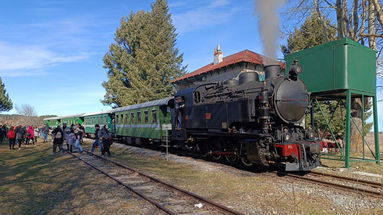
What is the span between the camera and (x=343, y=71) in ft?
33.1

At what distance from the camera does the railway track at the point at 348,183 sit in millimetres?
6500

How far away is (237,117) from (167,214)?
15.8 ft

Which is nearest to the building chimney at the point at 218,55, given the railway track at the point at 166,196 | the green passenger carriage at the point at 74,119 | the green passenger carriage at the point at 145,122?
the green passenger carriage at the point at 145,122

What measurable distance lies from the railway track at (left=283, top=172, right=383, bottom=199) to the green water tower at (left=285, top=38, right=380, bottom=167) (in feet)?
6.41

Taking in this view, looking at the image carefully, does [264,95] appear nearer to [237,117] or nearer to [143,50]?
[237,117]

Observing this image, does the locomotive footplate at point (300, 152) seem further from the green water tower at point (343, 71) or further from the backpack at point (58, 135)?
the backpack at point (58, 135)

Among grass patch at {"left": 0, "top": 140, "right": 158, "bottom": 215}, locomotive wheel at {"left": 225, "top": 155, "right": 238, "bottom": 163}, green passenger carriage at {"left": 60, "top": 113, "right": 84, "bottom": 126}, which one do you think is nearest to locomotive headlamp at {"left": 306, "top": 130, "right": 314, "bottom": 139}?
locomotive wheel at {"left": 225, "top": 155, "right": 238, "bottom": 163}

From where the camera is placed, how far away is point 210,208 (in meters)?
5.58

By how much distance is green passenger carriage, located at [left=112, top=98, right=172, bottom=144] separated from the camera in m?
15.4

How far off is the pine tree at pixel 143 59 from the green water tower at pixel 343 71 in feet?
83.4

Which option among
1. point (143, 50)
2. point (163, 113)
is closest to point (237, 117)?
point (163, 113)

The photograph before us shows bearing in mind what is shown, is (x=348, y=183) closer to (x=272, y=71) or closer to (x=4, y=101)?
(x=272, y=71)

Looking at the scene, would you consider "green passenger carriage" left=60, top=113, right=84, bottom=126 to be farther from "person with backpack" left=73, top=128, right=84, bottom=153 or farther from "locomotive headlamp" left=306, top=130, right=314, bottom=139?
"locomotive headlamp" left=306, top=130, right=314, bottom=139

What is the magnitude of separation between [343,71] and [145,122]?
11414 millimetres
